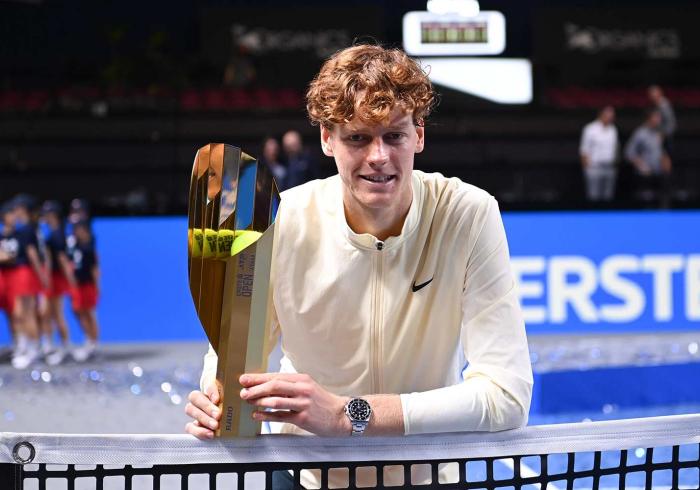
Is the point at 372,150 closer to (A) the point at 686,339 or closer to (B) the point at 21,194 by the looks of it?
(A) the point at 686,339

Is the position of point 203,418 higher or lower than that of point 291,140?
lower

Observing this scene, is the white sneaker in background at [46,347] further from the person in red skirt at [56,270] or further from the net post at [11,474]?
the net post at [11,474]

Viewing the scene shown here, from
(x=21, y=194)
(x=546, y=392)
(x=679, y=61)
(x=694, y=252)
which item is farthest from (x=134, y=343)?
(x=679, y=61)

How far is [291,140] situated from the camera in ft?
34.4

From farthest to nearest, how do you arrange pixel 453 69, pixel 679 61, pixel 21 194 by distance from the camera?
pixel 679 61 → pixel 453 69 → pixel 21 194

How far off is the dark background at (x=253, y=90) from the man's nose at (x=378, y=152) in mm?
7907

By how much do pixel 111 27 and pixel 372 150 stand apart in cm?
1522

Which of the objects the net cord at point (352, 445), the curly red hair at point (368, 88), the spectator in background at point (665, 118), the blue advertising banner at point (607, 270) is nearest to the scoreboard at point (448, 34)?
the spectator in background at point (665, 118)

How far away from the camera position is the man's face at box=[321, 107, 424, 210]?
182cm

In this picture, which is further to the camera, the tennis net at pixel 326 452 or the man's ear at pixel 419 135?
the man's ear at pixel 419 135

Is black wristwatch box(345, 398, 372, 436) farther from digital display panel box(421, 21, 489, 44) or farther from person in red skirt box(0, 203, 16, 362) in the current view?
digital display panel box(421, 21, 489, 44)

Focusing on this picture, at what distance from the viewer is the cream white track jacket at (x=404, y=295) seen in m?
1.95

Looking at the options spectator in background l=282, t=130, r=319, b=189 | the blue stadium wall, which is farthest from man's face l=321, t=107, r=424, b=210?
spectator in background l=282, t=130, r=319, b=189

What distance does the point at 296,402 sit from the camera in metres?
1.69
